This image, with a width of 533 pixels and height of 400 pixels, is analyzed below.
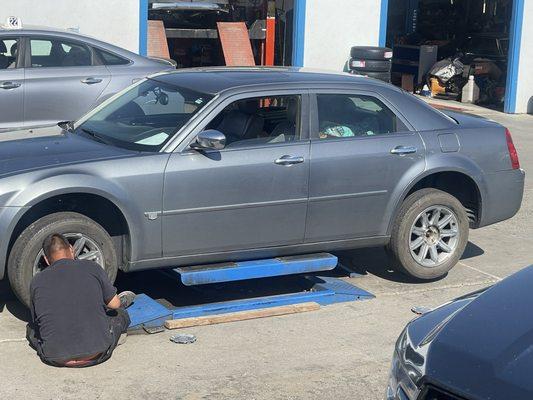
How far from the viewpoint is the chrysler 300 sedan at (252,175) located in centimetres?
645

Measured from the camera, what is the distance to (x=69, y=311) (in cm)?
575

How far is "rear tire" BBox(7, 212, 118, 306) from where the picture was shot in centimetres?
625

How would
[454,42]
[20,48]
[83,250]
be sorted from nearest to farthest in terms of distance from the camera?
[83,250] < [20,48] < [454,42]

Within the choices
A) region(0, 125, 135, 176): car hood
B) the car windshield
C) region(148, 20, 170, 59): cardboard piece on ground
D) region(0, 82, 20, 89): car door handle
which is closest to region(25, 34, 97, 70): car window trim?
region(0, 82, 20, 89): car door handle

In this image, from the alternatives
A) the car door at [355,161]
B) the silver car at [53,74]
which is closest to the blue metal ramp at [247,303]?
the car door at [355,161]

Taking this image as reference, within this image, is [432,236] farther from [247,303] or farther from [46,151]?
[46,151]

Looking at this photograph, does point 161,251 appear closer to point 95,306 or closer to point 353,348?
point 95,306

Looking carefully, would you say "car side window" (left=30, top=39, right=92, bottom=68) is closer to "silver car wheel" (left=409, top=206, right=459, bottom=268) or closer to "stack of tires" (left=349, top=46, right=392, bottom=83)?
"silver car wheel" (left=409, top=206, right=459, bottom=268)

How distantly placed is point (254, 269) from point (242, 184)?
2.10 feet

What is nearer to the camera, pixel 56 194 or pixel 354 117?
pixel 56 194

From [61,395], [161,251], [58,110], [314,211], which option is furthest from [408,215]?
[58,110]

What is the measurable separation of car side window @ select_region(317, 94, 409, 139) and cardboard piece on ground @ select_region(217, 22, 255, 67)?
28.6 feet

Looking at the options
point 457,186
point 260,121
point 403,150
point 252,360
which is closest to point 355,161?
point 403,150

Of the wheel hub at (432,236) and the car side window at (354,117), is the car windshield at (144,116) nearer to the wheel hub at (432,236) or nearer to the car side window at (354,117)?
the car side window at (354,117)
